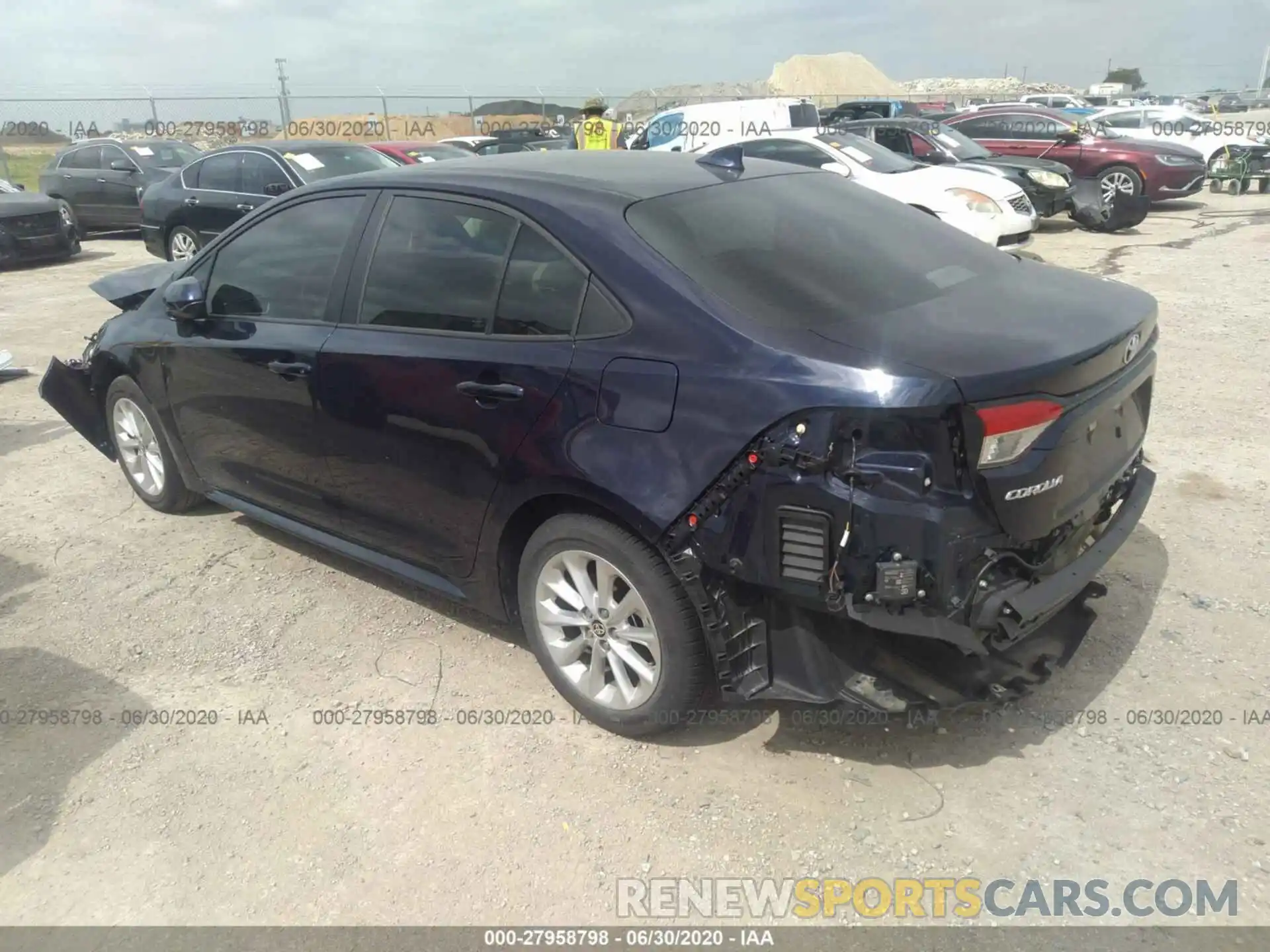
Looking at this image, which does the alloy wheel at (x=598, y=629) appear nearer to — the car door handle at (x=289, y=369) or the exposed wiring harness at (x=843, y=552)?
the exposed wiring harness at (x=843, y=552)

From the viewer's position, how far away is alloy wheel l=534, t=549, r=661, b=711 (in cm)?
286

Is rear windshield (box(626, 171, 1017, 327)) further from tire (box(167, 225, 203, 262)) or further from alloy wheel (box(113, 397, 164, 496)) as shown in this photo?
tire (box(167, 225, 203, 262))

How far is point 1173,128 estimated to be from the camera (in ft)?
63.4

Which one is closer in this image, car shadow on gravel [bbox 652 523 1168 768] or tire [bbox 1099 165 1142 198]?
car shadow on gravel [bbox 652 523 1168 768]

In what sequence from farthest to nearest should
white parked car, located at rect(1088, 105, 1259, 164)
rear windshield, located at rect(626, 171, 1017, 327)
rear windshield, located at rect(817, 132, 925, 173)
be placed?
white parked car, located at rect(1088, 105, 1259, 164) < rear windshield, located at rect(817, 132, 925, 173) < rear windshield, located at rect(626, 171, 1017, 327)

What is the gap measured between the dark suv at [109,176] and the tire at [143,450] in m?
11.3

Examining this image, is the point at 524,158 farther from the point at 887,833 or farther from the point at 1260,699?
the point at 1260,699

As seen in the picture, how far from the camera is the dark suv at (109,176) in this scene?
1448cm

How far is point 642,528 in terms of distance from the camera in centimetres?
265

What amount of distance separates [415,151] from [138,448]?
9368mm

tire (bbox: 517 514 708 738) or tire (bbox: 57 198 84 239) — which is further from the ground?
tire (bbox: 57 198 84 239)

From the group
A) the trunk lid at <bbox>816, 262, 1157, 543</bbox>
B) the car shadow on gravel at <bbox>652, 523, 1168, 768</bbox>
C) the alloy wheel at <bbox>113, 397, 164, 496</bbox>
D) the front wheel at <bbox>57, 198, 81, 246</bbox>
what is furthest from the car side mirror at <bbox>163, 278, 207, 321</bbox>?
the front wheel at <bbox>57, 198, 81, 246</bbox>

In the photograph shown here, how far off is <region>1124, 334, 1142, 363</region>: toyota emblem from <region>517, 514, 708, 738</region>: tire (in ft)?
4.88
